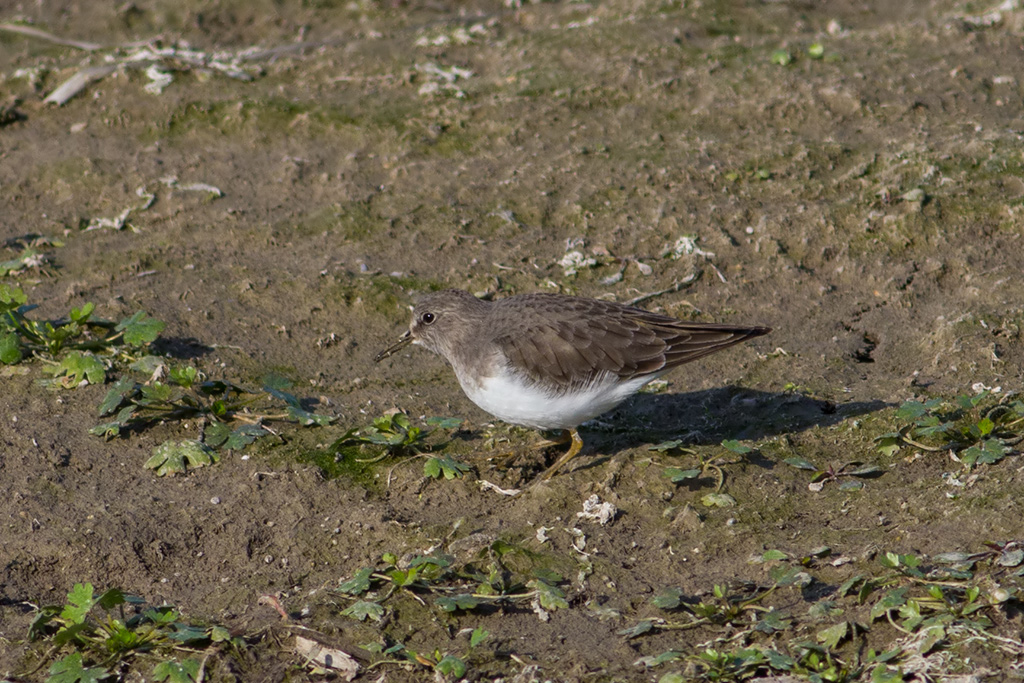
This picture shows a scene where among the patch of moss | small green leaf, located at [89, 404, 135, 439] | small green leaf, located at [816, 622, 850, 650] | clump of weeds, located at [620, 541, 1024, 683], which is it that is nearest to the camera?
Answer: clump of weeds, located at [620, 541, 1024, 683]

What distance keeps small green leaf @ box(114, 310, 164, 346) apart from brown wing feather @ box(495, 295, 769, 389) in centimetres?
234

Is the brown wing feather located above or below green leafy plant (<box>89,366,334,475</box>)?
above

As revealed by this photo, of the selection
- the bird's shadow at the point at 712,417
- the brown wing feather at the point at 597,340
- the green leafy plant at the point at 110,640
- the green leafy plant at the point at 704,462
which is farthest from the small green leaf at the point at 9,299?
the green leafy plant at the point at 704,462

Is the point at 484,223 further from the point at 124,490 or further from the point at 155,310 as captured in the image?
the point at 124,490

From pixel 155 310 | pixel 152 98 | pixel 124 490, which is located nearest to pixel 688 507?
pixel 124 490

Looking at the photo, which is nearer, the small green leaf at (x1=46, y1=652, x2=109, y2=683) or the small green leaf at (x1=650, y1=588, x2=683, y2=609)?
the small green leaf at (x1=46, y1=652, x2=109, y2=683)

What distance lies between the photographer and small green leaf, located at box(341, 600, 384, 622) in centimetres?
482

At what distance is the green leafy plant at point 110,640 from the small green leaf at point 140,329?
2385 millimetres

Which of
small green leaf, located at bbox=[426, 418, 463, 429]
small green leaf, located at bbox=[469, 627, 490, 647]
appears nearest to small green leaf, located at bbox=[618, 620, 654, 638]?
small green leaf, located at bbox=[469, 627, 490, 647]

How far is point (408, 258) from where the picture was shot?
8.56m

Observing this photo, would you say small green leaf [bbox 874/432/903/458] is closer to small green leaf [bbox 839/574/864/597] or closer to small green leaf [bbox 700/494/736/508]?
small green leaf [bbox 700/494/736/508]

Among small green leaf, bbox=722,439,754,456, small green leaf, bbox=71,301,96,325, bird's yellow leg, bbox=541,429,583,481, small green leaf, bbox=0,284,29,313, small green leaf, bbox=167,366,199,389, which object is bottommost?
bird's yellow leg, bbox=541,429,583,481

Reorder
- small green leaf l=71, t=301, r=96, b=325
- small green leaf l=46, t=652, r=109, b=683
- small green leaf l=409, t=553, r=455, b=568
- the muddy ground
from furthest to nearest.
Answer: small green leaf l=71, t=301, r=96, b=325, the muddy ground, small green leaf l=409, t=553, r=455, b=568, small green leaf l=46, t=652, r=109, b=683

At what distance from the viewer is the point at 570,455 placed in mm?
6297
